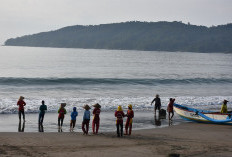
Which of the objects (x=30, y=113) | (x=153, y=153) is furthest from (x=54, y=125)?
(x=153, y=153)

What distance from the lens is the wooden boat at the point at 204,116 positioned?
19836 mm

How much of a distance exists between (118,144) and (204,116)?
8304 mm

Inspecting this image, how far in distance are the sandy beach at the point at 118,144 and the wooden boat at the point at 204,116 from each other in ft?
8.62

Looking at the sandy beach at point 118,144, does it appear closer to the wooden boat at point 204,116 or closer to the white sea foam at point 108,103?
the wooden boat at point 204,116

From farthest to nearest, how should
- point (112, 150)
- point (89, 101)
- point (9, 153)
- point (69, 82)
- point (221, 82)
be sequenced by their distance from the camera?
point (221, 82)
point (69, 82)
point (89, 101)
point (112, 150)
point (9, 153)

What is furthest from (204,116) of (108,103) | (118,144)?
(108,103)

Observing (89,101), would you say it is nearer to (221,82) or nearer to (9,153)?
(9,153)

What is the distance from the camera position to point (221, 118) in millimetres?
20125

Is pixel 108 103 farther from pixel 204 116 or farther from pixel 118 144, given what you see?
pixel 118 144

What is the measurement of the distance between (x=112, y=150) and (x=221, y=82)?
45.7 meters

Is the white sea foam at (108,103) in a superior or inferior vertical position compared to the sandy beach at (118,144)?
superior

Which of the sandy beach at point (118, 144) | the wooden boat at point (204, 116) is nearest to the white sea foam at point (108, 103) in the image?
the wooden boat at point (204, 116)

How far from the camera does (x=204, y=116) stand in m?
20.7

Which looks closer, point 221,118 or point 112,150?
point 112,150
